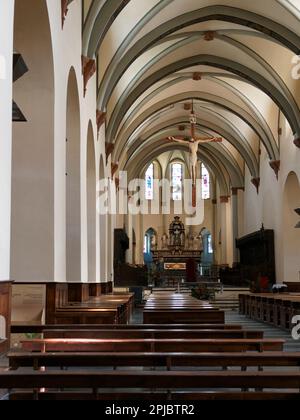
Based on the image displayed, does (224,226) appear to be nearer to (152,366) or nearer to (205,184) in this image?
(205,184)

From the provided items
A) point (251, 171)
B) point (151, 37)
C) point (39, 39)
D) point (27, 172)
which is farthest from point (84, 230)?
point (251, 171)

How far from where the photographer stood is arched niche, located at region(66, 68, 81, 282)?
37.4 feet

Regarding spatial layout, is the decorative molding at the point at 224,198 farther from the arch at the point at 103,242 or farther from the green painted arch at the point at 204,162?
the arch at the point at 103,242

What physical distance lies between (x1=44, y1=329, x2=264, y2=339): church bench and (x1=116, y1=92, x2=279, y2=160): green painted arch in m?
Answer: 17.2

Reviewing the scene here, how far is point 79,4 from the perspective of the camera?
36.4 ft

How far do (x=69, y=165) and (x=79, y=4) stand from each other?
3.22 metres

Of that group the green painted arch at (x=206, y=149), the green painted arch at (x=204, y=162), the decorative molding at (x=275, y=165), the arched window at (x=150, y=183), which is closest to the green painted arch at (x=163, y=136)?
the green painted arch at (x=206, y=149)

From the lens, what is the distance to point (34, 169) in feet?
26.8

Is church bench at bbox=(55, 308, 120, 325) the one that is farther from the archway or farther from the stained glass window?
the stained glass window

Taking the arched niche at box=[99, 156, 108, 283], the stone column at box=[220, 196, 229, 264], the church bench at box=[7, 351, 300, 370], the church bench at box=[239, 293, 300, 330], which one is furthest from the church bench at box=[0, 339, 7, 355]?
the stone column at box=[220, 196, 229, 264]

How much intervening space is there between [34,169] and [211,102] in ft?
57.7

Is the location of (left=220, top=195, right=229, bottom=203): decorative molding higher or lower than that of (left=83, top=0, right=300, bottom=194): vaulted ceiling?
lower

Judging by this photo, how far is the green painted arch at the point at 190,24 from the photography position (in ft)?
49.8

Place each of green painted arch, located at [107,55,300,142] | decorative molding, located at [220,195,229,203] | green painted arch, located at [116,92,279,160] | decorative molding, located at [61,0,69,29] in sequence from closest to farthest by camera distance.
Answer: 1. decorative molding, located at [61,0,69,29]
2. green painted arch, located at [107,55,300,142]
3. green painted arch, located at [116,92,279,160]
4. decorative molding, located at [220,195,229,203]
